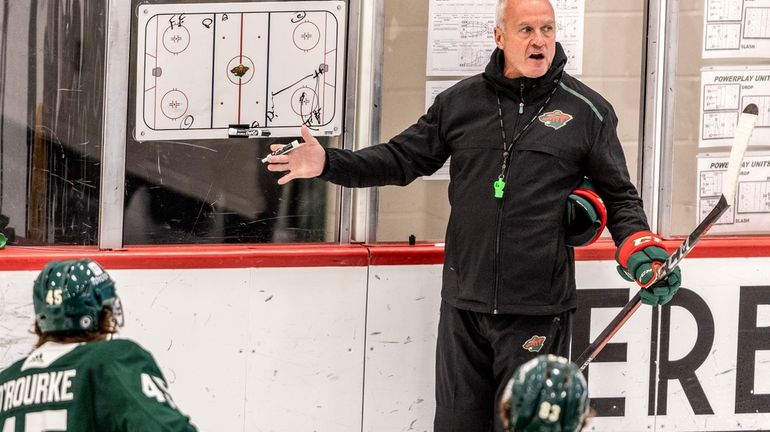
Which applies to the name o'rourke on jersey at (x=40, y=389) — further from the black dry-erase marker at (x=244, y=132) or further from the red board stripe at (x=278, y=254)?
the black dry-erase marker at (x=244, y=132)

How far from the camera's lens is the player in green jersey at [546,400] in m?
2.22

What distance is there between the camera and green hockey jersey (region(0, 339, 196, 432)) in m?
2.60

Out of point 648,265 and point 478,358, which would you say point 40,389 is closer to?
point 478,358

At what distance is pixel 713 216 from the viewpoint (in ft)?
11.9

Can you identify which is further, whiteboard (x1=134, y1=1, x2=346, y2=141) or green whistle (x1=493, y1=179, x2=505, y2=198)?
whiteboard (x1=134, y1=1, x2=346, y2=141)

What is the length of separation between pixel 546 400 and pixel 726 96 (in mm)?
2664

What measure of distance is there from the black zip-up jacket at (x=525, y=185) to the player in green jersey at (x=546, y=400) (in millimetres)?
1701

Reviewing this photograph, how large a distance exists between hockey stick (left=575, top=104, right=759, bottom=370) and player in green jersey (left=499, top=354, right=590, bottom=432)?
146 cm

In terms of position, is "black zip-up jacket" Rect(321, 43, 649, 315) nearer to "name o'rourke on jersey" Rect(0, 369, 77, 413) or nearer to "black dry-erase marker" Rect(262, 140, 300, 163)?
"black dry-erase marker" Rect(262, 140, 300, 163)

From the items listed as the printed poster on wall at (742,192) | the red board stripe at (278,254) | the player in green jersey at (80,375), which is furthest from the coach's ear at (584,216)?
the player in green jersey at (80,375)

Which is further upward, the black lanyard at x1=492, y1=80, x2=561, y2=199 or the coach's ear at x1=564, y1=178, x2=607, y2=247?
the black lanyard at x1=492, y1=80, x2=561, y2=199

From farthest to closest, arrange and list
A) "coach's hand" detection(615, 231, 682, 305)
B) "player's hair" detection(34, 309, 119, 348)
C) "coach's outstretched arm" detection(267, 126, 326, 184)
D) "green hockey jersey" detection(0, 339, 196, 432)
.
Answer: "coach's outstretched arm" detection(267, 126, 326, 184), "coach's hand" detection(615, 231, 682, 305), "player's hair" detection(34, 309, 119, 348), "green hockey jersey" detection(0, 339, 196, 432)

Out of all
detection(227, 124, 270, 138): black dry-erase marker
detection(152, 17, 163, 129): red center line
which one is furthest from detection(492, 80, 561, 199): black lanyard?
detection(152, 17, 163, 129): red center line

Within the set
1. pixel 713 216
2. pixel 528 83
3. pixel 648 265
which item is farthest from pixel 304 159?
pixel 713 216
